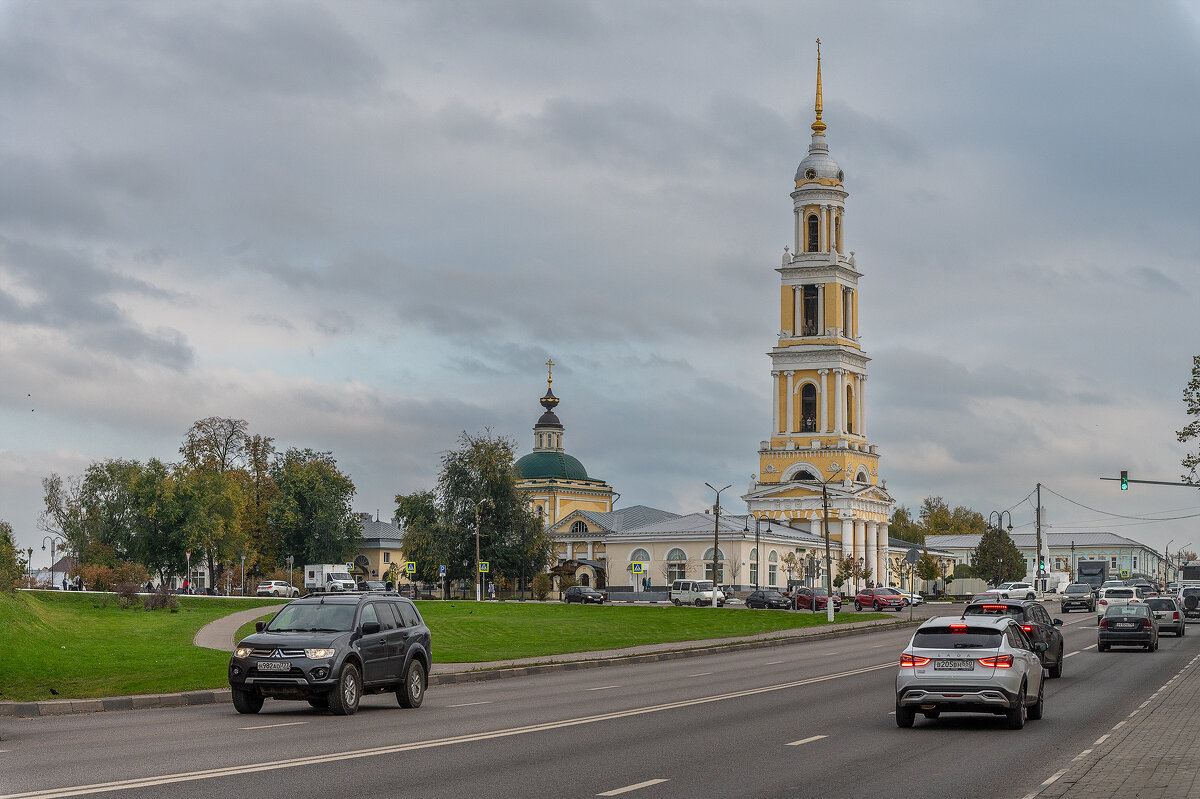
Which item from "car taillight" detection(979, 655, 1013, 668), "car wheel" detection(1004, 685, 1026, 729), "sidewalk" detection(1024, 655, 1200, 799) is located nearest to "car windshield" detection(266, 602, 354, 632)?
"car taillight" detection(979, 655, 1013, 668)

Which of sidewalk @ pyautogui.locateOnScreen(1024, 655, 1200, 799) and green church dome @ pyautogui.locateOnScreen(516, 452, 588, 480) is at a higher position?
green church dome @ pyautogui.locateOnScreen(516, 452, 588, 480)

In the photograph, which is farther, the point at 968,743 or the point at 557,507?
the point at 557,507

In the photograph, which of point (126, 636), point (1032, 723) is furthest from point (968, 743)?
point (126, 636)

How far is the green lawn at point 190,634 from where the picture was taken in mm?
24797

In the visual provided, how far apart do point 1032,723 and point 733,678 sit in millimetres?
10668

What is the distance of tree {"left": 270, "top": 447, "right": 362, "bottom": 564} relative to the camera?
10419 centimetres

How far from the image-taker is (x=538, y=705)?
22547 mm

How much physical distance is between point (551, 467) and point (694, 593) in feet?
229

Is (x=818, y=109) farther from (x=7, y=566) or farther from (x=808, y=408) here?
(x=7, y=566)

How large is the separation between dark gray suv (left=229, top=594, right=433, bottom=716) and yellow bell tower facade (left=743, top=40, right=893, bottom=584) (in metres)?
105

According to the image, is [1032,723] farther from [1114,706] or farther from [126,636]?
[126,636]

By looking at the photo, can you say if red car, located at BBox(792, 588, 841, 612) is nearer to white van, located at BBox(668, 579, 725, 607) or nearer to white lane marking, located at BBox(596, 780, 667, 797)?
white van, located at BBox(668, 579, 725, 607)

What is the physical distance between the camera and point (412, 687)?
22109 millimetres

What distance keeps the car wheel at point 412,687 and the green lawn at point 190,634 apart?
4.24m
